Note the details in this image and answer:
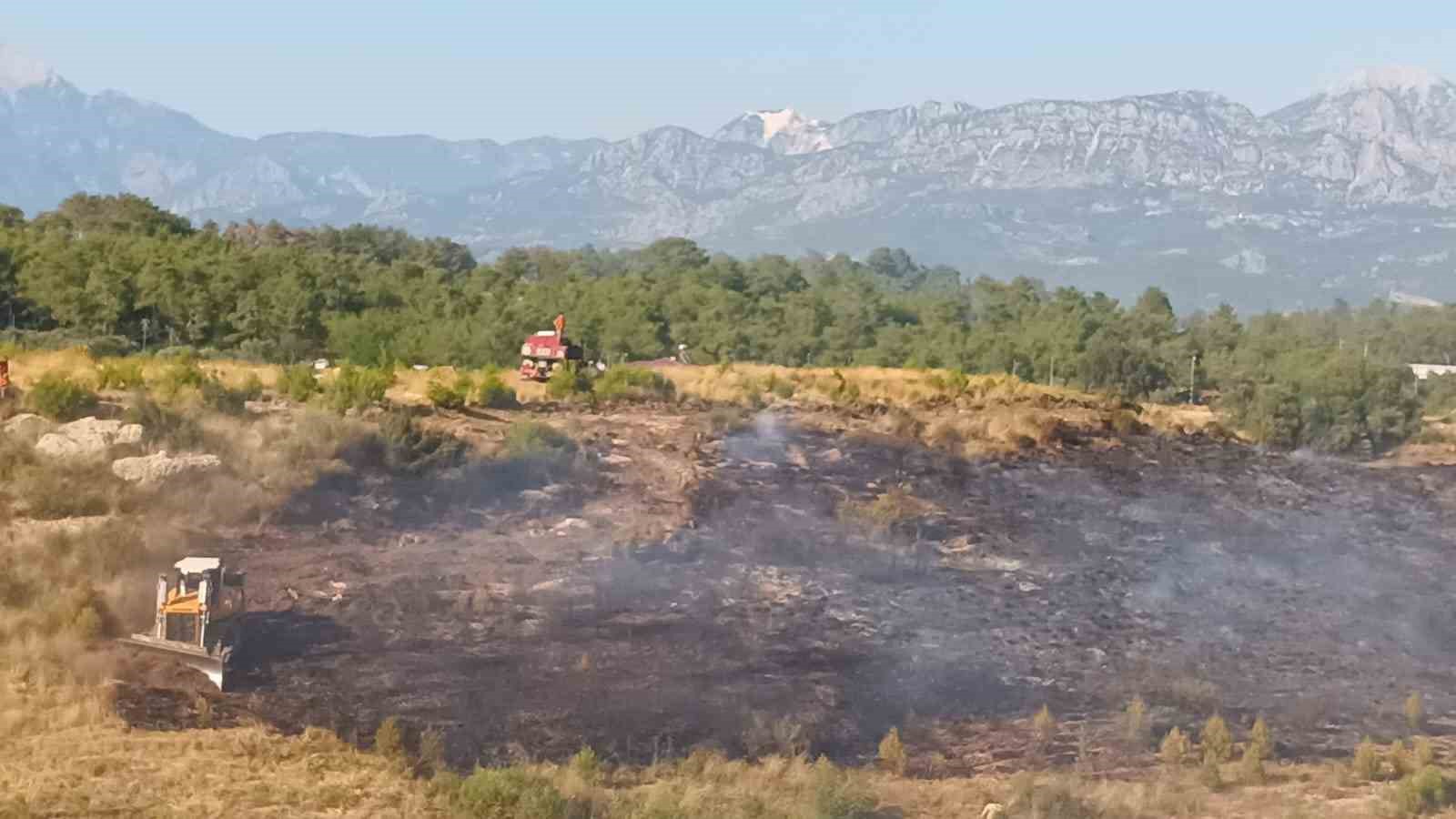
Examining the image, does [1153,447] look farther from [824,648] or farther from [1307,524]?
[824,648]

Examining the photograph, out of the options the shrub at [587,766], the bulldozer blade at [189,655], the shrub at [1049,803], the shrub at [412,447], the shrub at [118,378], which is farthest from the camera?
the shrub at [118,378]

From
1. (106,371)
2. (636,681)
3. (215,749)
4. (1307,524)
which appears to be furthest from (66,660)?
(1307,524)

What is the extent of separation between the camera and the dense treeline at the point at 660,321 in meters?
30.3

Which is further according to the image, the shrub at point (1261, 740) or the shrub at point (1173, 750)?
the shrub at point (1261, 740)

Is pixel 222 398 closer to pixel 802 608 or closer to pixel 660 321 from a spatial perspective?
pixel 802 608

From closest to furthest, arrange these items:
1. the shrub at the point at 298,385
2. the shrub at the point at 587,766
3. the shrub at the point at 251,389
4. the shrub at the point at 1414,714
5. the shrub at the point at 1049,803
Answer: the shrub at the point at 1049,803
the shrub at the point at 587,766
the shrub at the point at 1414,714
the shrub at the point at 251,389
the shrub at the point at 298,385

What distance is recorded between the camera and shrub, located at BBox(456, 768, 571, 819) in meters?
9.12

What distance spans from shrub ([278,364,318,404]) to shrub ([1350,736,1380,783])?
1359 cm

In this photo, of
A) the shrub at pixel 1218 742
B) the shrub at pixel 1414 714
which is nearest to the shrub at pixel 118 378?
the shrub at pixel 1218 742

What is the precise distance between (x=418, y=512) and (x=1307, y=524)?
13369mm

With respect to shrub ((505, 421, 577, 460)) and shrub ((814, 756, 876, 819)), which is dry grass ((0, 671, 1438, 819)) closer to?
shrub ((814, 756, 876, 819))

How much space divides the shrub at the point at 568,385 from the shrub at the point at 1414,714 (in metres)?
13.7

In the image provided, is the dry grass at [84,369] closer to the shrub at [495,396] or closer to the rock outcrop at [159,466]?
the shrub at [495,396]

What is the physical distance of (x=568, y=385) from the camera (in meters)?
23.9
